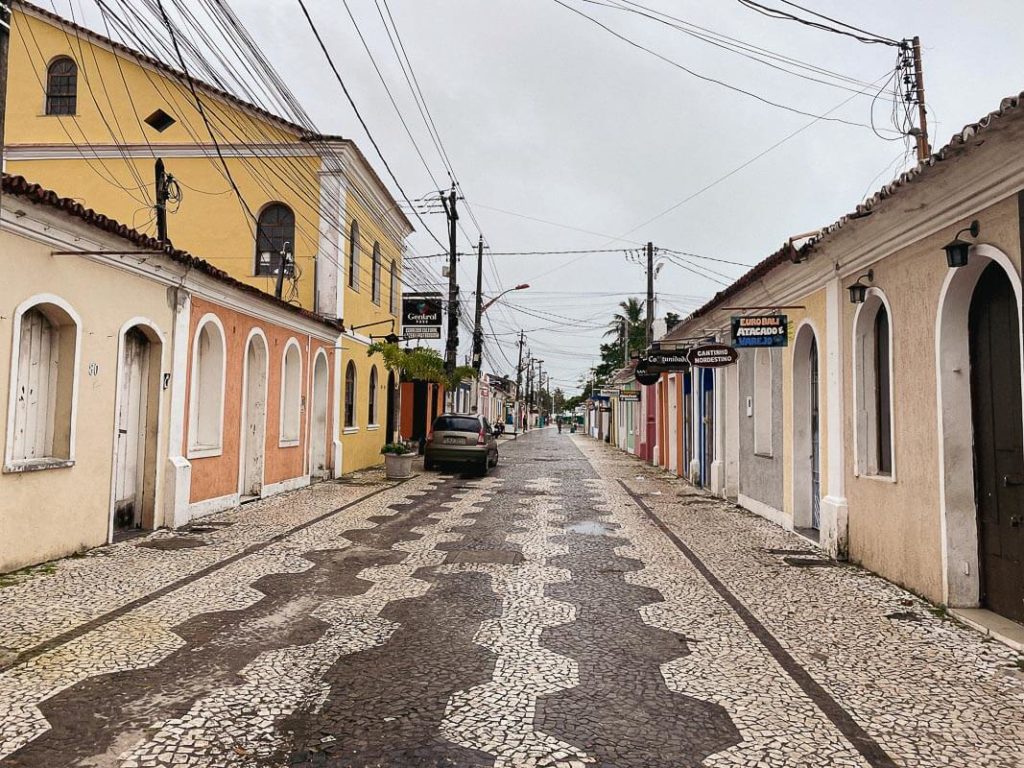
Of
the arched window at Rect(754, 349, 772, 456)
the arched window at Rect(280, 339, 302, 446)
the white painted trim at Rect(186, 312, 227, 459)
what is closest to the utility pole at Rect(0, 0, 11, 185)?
the white painted trim at Rect(186, 312, 227, 459)

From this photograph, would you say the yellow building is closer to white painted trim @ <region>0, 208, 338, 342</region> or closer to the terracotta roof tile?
white painted trim @ <region>0, 208, 338, 342</region>

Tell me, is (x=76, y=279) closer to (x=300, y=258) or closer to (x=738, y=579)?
(x=738, y=579)

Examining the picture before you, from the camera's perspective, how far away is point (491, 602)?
5.61 meters

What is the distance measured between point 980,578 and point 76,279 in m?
8.65

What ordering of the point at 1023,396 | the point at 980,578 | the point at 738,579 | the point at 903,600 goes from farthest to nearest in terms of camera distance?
the point at 738,579, the point at 903,600, the point at 980,578, the point at 1023,396

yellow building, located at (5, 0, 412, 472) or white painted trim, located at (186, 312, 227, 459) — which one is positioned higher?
yellow building, located at (5, 0, 412, 472)

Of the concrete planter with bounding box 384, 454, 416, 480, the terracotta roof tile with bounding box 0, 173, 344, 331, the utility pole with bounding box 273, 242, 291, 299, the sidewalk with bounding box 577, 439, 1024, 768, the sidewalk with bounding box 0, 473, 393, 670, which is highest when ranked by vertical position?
the utility pole with bounding box 273, 242, 291, 299

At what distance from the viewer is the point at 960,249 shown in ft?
16.6

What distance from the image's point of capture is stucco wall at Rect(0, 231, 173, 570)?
20.3 feet

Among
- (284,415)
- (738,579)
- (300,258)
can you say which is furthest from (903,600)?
(300,258)

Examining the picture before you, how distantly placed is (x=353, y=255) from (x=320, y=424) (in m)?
4.58

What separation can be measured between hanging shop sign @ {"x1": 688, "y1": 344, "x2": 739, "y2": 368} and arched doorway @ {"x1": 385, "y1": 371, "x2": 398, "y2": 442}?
1185 centimetres

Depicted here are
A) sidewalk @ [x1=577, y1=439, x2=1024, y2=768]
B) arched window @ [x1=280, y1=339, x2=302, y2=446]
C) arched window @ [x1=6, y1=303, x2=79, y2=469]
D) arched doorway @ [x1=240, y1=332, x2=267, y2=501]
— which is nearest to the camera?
sidewalk @ [x1=577, y1=439, x2=1024, y2=768]

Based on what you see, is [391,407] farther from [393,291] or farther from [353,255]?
[353,255]
